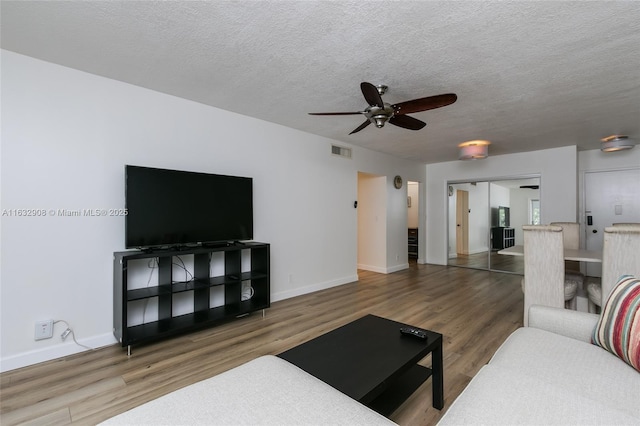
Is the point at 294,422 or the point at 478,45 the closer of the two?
the point at 294,422

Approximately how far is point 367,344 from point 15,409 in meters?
2.25

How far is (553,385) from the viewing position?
1.21 metres

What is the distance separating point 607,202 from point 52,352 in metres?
8.36

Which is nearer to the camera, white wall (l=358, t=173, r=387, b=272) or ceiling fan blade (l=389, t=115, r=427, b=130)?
ceiling fan blade (l=389, t=115, r=427, b=130)

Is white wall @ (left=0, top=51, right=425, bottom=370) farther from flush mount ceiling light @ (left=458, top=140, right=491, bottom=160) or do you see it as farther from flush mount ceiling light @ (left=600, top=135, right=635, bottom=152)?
flush mount ceiling light @ (left=600, top=135, right=635, bottom=152)

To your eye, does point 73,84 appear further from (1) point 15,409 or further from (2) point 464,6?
(2) point 464,6

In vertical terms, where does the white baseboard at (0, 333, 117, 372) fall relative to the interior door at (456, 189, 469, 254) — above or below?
below

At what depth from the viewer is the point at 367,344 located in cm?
182

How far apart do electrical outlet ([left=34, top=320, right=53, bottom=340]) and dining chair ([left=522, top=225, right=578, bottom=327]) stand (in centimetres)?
416

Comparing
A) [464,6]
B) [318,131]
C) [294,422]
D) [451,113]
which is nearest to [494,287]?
[451,113]

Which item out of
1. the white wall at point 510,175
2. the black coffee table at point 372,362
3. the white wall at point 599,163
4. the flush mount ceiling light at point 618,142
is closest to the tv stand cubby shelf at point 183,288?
the black coffee table at point 372,362

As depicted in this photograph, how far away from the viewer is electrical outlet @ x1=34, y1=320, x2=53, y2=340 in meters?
2.37

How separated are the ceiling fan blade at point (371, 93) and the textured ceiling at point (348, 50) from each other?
283 millimetres

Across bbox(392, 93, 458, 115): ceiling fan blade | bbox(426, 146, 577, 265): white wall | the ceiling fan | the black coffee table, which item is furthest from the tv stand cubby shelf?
bbox(426, 146, 577, 265): white wall
